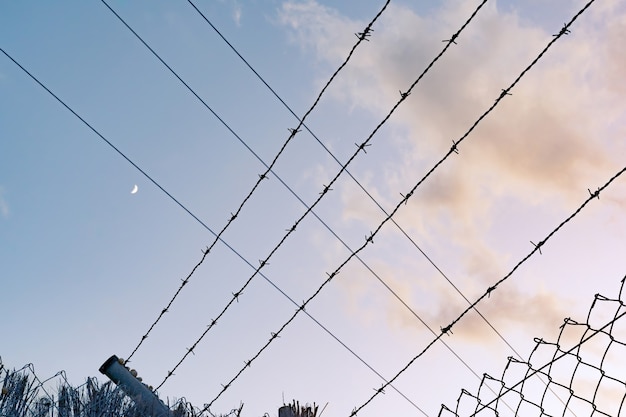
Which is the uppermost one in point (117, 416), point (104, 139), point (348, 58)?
point (348, 58)

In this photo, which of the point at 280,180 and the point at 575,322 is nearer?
the point at 575,322

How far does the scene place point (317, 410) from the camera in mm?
4727

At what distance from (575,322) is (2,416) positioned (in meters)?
4.20

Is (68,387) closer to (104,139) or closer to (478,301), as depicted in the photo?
(104,139)

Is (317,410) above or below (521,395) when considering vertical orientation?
above

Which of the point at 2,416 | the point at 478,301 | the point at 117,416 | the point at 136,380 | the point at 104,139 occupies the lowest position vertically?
the point at 2,416

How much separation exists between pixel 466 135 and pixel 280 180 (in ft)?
6.13

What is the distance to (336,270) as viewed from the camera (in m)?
4.82

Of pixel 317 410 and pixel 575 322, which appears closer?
pixel 575 322

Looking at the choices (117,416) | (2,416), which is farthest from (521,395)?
(2,416)

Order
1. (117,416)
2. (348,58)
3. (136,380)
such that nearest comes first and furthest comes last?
(348,58) < (117,416) < (136,380)

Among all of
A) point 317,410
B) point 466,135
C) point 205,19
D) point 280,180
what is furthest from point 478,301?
point 205,19

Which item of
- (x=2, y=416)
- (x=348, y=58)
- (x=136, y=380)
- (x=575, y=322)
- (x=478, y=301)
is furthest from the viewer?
(x=136, y=380)

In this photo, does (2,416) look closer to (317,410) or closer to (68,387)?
(68,387)
